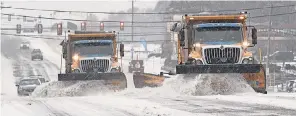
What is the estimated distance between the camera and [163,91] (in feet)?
62.7

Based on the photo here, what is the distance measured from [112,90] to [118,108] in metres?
9.18

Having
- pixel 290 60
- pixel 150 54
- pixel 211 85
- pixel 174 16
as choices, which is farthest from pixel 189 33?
pixel 150 54

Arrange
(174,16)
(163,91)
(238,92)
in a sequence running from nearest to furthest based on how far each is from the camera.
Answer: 1. (238,92)
2. (163,91)
3. (174,16)

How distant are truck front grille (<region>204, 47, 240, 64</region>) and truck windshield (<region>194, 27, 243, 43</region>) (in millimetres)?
477

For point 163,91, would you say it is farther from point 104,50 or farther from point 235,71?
point 104,50

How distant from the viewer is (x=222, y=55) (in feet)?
61.5

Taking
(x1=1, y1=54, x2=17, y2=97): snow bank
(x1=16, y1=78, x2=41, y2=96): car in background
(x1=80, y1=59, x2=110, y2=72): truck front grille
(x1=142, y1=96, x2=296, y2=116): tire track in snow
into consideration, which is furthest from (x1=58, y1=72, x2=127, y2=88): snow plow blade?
(x1=1, y1=54, x2=17, y2=97): snow bank

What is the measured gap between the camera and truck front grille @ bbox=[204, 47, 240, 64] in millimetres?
18672

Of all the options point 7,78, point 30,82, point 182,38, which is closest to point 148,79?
point 182,38

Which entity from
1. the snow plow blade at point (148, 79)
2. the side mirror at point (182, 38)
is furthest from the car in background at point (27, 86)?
the side mirror at point (182, 38)

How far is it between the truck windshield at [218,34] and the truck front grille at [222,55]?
477 millimetres

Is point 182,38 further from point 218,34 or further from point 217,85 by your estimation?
point 217,85

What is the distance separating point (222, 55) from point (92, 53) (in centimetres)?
680

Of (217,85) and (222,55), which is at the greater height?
(222,55)
